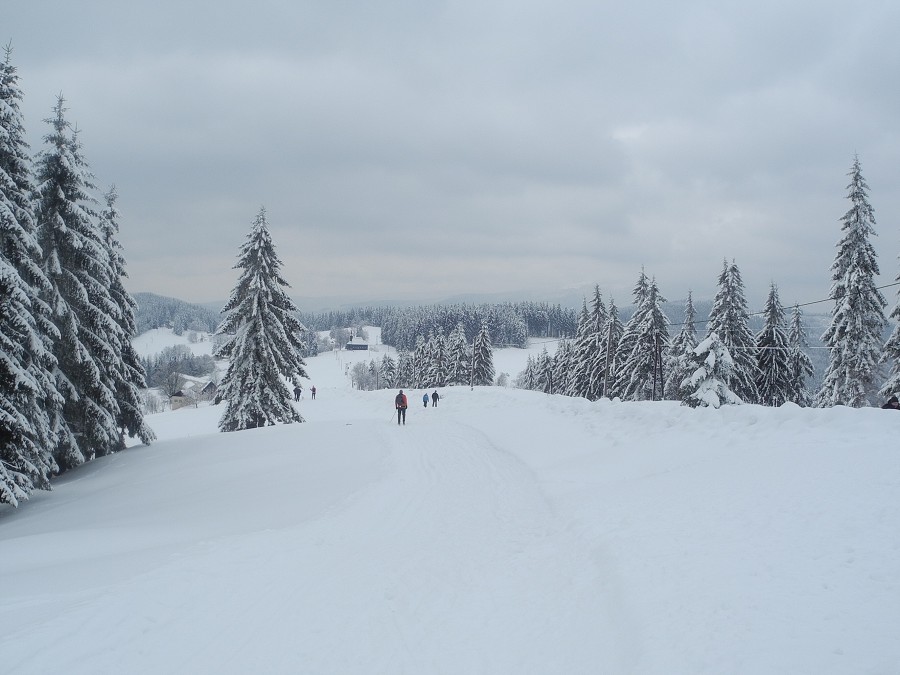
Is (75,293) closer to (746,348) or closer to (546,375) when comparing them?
(746,348)

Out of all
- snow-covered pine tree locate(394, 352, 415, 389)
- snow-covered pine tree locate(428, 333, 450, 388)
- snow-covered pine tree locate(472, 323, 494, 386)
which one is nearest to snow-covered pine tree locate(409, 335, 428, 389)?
snow-covered pine tree locate(394, 352, 415, 389)

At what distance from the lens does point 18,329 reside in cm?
1326

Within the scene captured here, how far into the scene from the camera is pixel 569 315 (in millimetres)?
158875

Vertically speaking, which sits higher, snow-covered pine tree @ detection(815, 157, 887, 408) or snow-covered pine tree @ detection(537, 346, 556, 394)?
snow-covered pine tree @ detection(815, 157, 887, 408)

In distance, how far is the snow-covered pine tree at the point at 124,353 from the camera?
19.6m

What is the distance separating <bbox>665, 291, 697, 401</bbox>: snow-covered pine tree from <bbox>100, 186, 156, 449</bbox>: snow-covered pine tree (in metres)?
30.6

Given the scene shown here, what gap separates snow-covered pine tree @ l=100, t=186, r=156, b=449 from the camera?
19578 millimetres

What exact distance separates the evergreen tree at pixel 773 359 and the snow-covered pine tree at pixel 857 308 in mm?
10908

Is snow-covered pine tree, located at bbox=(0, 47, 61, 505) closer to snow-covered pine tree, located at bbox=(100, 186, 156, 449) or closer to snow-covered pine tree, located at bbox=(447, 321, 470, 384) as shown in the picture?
snow-covered pine tree, located at bbox=(100, 186, 156, 449)

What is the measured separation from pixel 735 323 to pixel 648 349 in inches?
293

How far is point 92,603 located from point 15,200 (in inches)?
523

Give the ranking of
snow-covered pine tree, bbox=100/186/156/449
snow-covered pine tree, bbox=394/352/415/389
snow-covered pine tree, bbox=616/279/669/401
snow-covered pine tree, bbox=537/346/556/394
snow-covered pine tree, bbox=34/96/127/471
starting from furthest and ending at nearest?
1. snow-covered pine tree, bbox=394/352/415/389
2. snow-covered pine tree, bbox=537/346/556/394
3. snow-covered pine tree, bbox=616/279/669/401
4. snow-covered pine tree, bbox=100/186/156/449
5. snow-covered pine tree, bbox=34/96/127/471

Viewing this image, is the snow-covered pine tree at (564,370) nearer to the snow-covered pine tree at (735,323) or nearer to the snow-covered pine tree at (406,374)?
the snow-covered pine tree at (735,323)

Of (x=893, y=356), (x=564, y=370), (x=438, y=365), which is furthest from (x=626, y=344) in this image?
(x=438, y=365)
